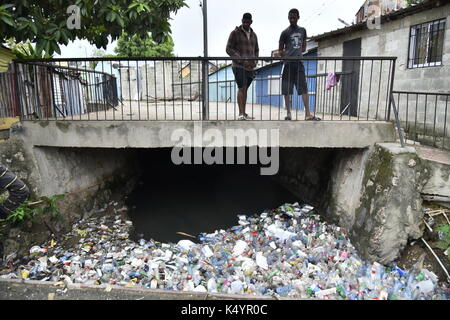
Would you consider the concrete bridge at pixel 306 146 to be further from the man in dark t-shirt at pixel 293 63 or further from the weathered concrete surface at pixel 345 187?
the man in dark t-shirt at pixel 293 63

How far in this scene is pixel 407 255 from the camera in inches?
178

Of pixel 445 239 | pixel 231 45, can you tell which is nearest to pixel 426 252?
pixel 445 239

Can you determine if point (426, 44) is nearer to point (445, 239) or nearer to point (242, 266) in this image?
point (445, 239)

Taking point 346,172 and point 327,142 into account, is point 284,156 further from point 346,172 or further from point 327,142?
point 327,142

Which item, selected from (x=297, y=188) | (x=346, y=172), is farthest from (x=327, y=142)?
(x=297, y=188)

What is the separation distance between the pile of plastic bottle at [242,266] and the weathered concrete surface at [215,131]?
1.65m

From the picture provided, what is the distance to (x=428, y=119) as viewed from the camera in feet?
22.1

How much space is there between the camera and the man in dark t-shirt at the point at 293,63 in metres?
5.40

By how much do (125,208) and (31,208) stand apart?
8.14ft

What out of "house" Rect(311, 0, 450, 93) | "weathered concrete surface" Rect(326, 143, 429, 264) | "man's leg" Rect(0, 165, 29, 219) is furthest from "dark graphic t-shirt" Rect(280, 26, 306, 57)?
"man's leg" Rect(0, 165, 29, 219)

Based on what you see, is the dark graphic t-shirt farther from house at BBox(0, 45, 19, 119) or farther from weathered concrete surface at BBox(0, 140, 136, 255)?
house at BBox(0, 45, 19, 119)

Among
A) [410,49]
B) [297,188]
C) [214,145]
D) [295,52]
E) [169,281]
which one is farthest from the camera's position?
[297,188]

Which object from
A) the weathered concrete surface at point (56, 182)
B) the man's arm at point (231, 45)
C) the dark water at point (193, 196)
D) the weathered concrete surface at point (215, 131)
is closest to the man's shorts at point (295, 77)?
the weathered concrete surface at point (215, 131)

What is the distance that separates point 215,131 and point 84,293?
2840 mm
